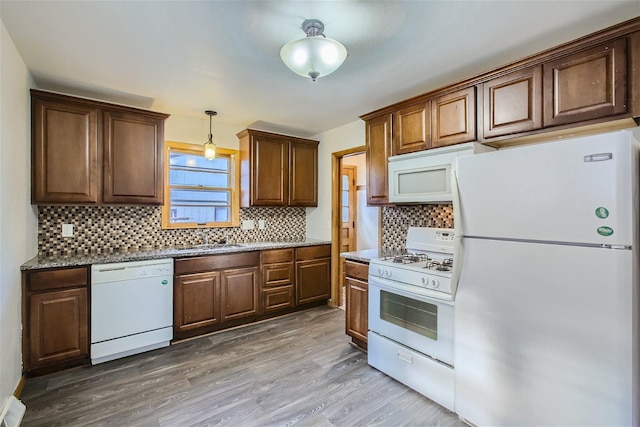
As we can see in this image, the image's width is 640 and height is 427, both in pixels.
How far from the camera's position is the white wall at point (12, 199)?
1.89m

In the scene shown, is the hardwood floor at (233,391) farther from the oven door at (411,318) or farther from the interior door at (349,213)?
the interior door at (349,213)

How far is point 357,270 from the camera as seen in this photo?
2.84 meters

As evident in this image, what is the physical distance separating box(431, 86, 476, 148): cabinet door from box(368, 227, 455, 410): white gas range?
0.80 m

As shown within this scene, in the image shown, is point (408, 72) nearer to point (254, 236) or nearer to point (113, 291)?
point (254, 236)

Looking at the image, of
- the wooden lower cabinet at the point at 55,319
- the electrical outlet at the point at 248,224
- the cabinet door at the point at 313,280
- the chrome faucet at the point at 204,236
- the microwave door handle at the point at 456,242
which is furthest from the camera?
the electrical outlet at the point at 248,224

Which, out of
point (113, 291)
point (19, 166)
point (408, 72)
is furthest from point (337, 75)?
point (113, 291)

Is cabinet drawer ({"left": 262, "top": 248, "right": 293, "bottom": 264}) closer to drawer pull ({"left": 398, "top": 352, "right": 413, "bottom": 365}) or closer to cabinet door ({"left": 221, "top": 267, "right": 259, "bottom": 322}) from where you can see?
cabinet door ({"left": 221, "top": 267, "right": 259, "bottom": 322})

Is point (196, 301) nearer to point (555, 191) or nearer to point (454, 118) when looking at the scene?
point (454, 118)

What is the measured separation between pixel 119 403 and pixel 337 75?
2.94 meters

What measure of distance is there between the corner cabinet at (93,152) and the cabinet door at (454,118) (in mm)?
2697

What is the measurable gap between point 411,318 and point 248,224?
2.59 m

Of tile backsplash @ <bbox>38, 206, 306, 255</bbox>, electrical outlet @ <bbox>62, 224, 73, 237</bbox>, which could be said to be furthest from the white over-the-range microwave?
electrical outlet @ <bbox>62, 224, 73, 237</bbox>

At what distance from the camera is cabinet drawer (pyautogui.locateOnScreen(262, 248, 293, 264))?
12.0ft

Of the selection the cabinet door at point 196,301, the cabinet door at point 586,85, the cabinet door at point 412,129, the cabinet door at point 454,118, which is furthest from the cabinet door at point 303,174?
the cabinet door at point 586,85
